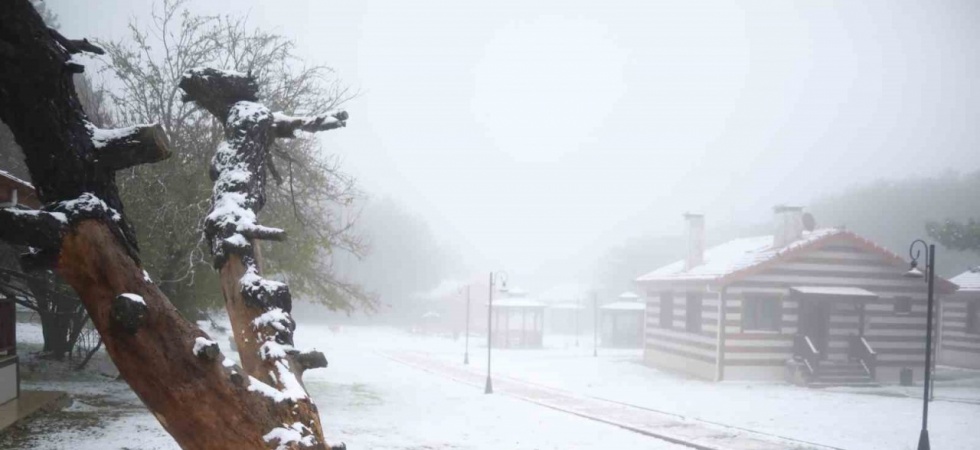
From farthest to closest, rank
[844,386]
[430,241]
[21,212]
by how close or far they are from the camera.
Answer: [430,241], [844,386], [21,212]

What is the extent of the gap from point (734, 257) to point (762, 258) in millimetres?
2695

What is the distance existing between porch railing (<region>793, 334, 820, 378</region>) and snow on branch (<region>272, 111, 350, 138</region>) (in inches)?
1044

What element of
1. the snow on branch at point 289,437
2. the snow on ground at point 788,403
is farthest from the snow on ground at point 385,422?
the snow on branch at point 289,437

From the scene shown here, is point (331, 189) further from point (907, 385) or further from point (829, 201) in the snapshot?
point (829, 201)

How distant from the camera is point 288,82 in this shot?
17.1 meters

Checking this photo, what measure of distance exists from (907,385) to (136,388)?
3054 cm

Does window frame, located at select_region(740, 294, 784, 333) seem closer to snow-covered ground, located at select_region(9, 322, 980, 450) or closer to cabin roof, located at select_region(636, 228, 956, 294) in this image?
cabin roof, located at select_region(636, 228, 956, 294)

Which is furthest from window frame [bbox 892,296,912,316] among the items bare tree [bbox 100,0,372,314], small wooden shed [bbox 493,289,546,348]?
bare tree [bbox 100,0,372,314]

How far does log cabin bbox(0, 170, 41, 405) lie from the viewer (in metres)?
10.4

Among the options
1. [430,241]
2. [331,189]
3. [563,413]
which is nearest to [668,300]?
[563,413]

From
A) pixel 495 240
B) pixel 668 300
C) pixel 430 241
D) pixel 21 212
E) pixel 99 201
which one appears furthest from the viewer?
pixel 495 240

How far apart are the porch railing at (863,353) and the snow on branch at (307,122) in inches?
1135

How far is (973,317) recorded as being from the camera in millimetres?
34250

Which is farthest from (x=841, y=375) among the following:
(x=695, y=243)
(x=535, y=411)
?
(x=535, y=411)
